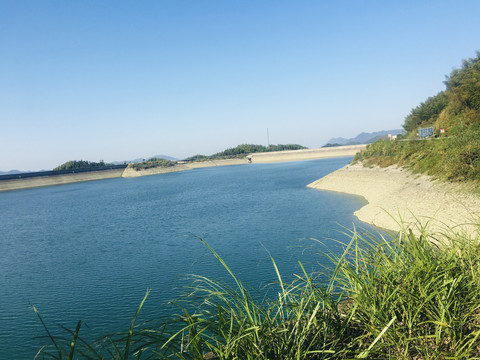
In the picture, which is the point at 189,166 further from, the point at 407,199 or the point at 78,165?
the point at 407,199

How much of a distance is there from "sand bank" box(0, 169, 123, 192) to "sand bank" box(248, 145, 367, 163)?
70.2 meters

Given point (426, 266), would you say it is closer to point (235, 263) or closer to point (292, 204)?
point (235, 263)

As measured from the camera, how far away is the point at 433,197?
22125mm

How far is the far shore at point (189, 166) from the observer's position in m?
101

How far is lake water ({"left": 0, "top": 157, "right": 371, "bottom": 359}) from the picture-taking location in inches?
506

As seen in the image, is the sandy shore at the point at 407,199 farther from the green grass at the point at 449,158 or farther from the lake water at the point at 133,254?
the lake water at the point at 133,254

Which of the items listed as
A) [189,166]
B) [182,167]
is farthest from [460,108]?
[189,166]

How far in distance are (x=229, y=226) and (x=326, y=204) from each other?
1137cm

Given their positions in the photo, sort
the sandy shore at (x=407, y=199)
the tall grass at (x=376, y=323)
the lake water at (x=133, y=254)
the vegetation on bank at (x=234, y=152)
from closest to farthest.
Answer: the tall grass at (x=376, y=323) < the lake water at (x=133, y=254) < the sandy shore at (x=407, y=199) < the vegetation on bank at (x=234, y=152)

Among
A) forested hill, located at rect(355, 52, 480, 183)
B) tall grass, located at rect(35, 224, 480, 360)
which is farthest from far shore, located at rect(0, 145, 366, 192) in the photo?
tall grass, located at rect(35, 224, 480, 360)

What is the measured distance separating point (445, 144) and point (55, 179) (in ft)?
378

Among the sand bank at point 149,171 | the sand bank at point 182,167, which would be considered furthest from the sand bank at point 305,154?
the sand bank at point 149,171

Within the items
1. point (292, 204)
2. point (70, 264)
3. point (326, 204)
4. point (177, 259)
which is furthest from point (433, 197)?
point (70, 264)

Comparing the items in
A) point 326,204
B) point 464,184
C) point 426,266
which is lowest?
point 326,204
